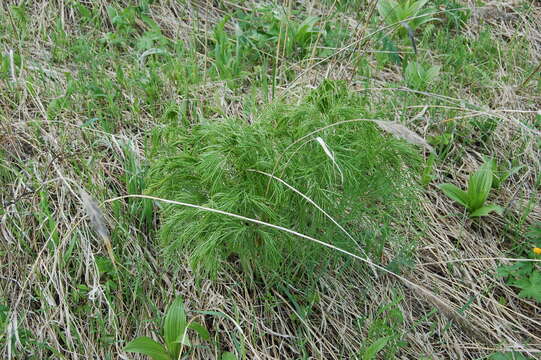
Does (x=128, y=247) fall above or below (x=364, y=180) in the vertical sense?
below

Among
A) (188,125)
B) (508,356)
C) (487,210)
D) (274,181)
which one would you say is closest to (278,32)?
(188,125)

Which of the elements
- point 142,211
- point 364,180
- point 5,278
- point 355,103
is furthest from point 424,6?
point 5,278

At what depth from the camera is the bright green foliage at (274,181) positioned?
166cm

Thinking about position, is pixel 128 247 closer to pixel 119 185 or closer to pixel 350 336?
pixel 119 185

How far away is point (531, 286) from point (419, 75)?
1.24 m

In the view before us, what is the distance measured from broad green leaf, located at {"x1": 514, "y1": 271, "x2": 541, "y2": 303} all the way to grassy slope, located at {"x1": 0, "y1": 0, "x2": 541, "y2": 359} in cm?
12

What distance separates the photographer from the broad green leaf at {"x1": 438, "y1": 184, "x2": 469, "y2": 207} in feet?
7.88

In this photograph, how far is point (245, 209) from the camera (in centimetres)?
166

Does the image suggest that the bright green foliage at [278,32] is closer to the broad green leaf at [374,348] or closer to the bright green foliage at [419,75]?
the bright green foliage at [419,75]

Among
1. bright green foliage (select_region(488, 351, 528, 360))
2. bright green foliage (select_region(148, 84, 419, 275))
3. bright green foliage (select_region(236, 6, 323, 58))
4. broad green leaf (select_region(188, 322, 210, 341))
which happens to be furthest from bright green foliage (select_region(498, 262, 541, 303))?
bright green foliage (select_region(236, 6, 323, 58))

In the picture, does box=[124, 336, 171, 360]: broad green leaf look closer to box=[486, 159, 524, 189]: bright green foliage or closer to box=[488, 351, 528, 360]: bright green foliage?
box=[488, 351, 528, 360]: bright green foliage

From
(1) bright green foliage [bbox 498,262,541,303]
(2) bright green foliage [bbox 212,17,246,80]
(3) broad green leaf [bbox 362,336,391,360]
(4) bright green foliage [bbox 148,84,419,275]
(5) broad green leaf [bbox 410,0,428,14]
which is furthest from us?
(5) broad green leaf [bbox 410,0,428,14]

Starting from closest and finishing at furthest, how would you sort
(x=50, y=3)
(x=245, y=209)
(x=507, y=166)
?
(x=245, y=209)
(x=507, y=166)
(x=50, y=3)

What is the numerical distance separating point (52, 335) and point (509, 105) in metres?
2.40
